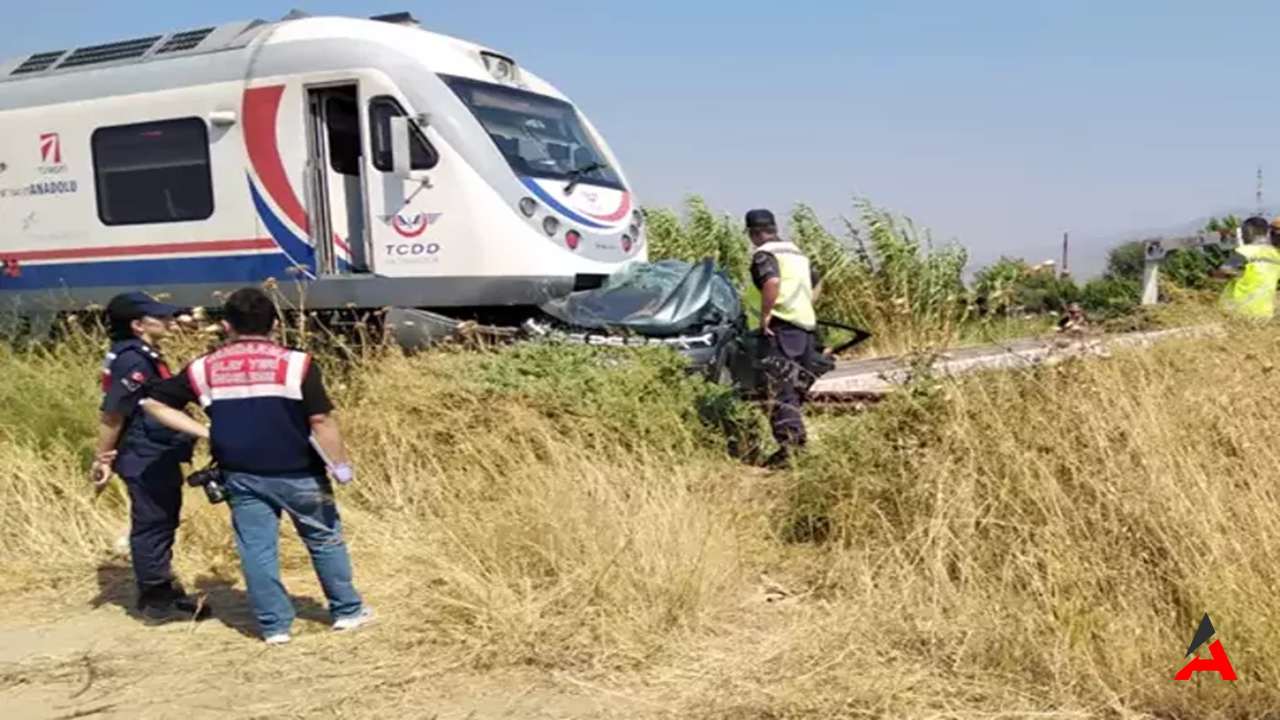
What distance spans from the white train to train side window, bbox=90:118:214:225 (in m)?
0.02

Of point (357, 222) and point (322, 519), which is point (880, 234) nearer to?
point (357, 222)

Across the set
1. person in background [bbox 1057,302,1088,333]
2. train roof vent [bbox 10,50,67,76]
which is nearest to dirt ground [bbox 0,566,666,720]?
person in background [bbox 1057,302,1088,333]

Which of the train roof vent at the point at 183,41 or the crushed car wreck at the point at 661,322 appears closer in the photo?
the crushed car wreck at the point at 661,322

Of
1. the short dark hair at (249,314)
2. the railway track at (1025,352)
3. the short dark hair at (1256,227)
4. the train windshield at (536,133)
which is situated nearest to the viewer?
the short dark hair at (249,314)

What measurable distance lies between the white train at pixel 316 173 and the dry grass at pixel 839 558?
10.2 ft

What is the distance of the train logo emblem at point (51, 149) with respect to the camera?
10719 mm

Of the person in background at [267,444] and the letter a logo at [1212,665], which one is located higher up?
the person in background at [267,444]

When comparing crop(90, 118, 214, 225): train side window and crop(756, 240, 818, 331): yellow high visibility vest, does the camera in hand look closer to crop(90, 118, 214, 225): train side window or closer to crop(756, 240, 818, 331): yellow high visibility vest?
crop(756, 240, 818, 331): yellow high visibility vest

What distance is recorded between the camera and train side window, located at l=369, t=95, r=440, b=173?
9031mm

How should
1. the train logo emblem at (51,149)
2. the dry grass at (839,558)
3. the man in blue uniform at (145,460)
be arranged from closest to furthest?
the dry grass at (839,558) < the man in blue uniform at (145,460) < the train logo emblem at (51,149)

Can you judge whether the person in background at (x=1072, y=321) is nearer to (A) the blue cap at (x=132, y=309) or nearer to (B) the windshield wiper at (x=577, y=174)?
(A) the blue cap at (x=132, y=309)

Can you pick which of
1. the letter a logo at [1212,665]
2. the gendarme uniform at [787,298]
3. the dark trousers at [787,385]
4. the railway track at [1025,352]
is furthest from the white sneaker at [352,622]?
the letter a logo at [1212,665]

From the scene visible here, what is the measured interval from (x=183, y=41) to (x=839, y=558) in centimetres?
853

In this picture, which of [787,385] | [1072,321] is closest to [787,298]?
[787,385]
